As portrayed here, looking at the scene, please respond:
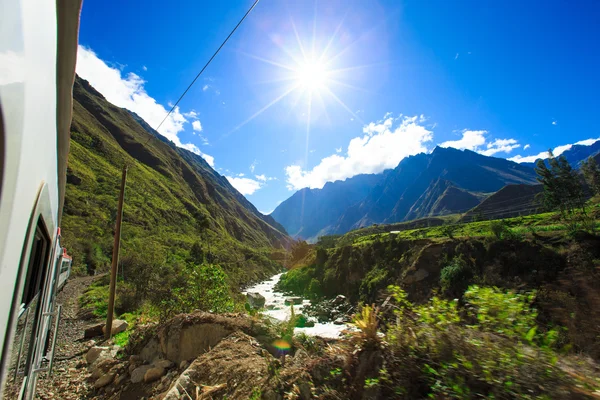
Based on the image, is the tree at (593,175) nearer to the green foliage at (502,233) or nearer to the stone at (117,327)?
the green foliage at (502,233)

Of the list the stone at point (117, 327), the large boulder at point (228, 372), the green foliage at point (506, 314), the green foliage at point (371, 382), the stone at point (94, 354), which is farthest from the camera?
the stone at point (117, 327)

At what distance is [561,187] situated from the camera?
161ft

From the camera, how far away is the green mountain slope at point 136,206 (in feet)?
136

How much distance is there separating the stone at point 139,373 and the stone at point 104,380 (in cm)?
76

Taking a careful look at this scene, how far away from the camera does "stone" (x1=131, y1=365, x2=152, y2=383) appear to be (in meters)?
6.70

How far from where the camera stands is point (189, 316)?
7582 mm

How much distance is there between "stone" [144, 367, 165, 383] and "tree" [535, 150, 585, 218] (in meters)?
61.9

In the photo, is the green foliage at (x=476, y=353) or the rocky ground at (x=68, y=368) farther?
the rocky ground at (x=68, y=368)

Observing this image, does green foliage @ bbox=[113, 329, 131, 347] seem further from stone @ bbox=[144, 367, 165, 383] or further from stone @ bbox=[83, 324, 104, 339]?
stone @ bbox=[144, 367, 165, 383]

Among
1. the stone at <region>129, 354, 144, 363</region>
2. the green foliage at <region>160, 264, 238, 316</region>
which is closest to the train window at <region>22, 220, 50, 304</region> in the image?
the stone at <region>129, 354, 144, 363</region>

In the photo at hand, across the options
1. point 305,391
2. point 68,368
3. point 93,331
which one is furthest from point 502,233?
point 68,368

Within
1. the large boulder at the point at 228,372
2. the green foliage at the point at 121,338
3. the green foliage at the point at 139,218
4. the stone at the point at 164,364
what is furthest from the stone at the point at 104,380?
the green foliage at the point at 139,218

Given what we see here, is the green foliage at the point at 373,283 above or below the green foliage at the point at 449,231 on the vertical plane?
below

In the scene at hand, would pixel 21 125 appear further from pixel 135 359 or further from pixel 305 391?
pixel 135 359
